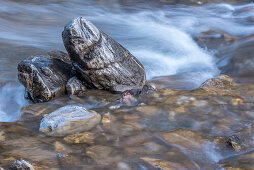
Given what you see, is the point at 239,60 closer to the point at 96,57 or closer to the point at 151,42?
the point at 151,42

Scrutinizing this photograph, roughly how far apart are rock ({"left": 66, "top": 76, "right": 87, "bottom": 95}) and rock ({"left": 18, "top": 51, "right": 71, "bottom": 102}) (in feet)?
0.43

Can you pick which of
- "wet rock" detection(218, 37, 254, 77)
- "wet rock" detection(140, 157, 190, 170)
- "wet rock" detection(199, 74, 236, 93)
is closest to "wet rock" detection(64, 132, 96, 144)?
"wet rock" detection(140, 157, 190, 170)

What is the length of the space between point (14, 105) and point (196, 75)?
13.8 feet

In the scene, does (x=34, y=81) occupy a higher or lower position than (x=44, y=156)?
higher

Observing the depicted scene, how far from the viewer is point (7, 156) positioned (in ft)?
10.0

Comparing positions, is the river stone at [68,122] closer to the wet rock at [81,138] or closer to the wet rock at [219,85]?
the wet rock at [81,138]

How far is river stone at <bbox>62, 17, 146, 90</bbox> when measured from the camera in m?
5.06

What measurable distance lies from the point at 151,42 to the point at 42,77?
487 centimetres

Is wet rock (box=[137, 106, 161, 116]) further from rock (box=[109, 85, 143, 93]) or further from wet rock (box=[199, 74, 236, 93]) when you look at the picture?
wet rock (box=[199, 74, 236, 93])

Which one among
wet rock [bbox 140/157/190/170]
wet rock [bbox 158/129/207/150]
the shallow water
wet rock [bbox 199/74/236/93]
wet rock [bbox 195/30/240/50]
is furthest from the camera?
wet rock [bbox 195/30/240/50]

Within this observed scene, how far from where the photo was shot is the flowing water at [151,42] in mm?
3516

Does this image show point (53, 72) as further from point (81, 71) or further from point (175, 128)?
point (175, 128)

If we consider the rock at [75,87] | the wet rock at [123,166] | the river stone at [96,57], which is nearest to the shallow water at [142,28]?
the river stone at [96,57]

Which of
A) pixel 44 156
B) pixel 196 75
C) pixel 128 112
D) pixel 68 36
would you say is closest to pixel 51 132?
pixel 44 156
